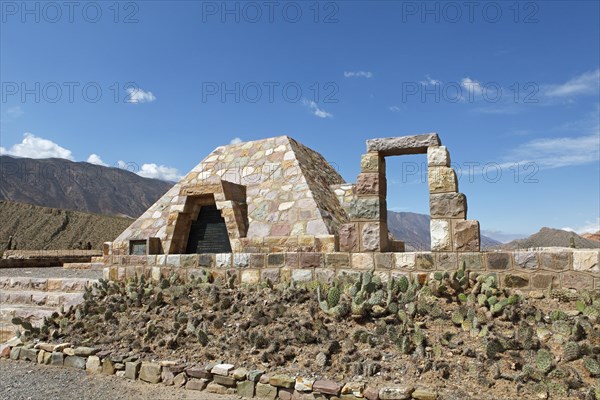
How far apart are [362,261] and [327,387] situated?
2315 millimetres

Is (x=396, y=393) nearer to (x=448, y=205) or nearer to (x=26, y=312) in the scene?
(x=448, y=205)

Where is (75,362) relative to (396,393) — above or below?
below

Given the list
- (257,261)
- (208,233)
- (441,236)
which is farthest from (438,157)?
(208,233)

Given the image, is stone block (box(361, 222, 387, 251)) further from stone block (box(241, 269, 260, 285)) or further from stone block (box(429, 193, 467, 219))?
stone block (box(241, 269, 260, 285))

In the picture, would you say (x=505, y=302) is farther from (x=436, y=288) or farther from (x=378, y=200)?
(x=378, y=200)

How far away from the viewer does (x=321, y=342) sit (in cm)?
475

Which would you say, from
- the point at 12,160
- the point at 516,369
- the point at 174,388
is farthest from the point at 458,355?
the point at 12,160

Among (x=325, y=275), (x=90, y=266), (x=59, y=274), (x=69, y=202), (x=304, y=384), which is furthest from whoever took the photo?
(x=69, y=202)

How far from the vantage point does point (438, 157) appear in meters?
5.89

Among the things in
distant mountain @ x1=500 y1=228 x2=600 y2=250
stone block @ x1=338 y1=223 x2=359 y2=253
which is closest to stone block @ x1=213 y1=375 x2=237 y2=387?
stone block @ x1=338 y1=223 x2=359 y2=253

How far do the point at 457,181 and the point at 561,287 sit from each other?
1.79 meters

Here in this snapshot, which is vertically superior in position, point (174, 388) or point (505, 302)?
point (505, 302)

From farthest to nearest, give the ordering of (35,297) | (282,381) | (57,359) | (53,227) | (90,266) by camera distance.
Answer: (53,227), (90,266), (35,297), (57,359), (282,381)

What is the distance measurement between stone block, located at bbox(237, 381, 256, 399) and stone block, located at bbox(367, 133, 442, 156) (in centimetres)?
363
